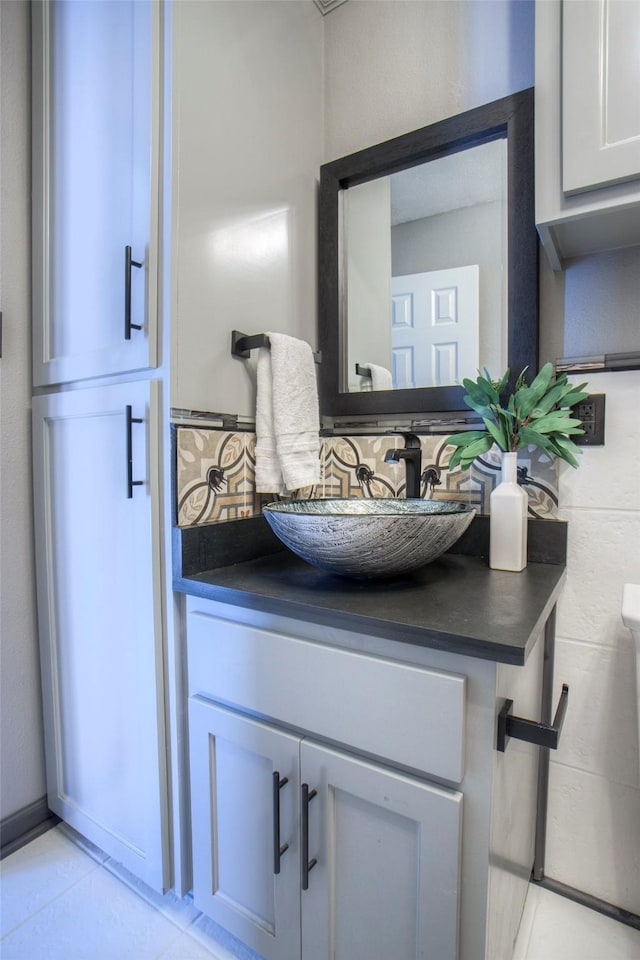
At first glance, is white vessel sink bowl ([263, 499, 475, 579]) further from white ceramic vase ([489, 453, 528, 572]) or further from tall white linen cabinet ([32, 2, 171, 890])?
tall white linen cabinet ([32, 2, 171, 890])

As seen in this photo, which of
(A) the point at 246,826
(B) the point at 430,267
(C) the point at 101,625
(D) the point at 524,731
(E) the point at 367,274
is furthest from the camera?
(E) the point at 367,274

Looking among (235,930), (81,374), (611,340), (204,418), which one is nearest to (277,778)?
(235,930)

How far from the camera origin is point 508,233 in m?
1.09

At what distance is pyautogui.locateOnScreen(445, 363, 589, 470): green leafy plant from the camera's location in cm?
96

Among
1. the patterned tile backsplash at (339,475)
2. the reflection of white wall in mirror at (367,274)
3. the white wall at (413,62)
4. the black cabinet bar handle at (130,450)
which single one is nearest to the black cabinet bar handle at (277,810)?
the patterned tile backsplash at (339,475)

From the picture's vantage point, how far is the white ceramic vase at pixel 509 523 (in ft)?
3.19

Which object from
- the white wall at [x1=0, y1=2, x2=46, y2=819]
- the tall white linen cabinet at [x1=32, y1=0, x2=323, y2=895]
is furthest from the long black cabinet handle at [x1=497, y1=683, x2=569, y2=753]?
the white wall at [x1=0, y1=2, x2=46, y2=819]

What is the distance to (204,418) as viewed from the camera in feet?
3.32

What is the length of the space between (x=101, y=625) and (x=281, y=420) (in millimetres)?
635

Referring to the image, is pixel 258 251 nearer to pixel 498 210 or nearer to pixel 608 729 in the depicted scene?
pixel 498 210

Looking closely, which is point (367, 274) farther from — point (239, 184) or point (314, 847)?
point (314, 847)

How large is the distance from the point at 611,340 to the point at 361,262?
2.20ft

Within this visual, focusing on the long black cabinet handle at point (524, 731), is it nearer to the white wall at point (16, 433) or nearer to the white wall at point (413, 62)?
the white wall at point (16, 433)

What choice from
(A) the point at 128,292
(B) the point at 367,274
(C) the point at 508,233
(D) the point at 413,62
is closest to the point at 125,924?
(A) the point at 128,292
